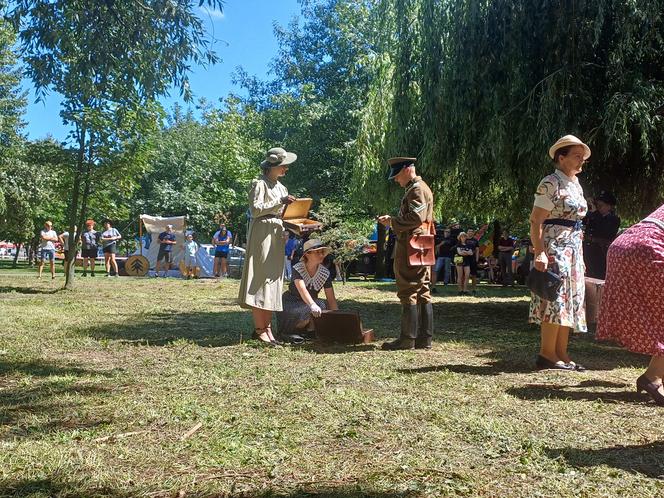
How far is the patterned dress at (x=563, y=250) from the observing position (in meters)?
5.47

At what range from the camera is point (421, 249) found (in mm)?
6816

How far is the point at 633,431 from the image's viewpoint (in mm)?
3764

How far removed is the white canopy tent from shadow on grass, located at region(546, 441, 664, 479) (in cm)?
2302

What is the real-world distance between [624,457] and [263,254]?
4.48 meters

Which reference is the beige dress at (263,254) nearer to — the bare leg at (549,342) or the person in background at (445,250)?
the bare leg at (549,342)

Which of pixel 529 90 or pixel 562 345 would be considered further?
pixel 529 90

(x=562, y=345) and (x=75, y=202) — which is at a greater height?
(x=75, y=202)

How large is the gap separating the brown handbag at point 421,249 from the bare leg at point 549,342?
1.49 meters

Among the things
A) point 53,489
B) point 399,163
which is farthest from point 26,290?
point 53,489

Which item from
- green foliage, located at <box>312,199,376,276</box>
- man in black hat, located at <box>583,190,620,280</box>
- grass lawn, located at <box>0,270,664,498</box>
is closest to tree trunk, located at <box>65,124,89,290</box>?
green foliage, located at <box>312,199,376,276</box>

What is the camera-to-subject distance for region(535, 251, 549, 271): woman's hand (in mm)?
5375

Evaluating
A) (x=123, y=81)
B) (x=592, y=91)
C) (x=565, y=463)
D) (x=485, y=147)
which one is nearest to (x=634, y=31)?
(x=592, y=91)

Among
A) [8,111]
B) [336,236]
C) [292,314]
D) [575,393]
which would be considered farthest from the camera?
[8,111]

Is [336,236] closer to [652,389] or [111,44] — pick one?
[111,44]
